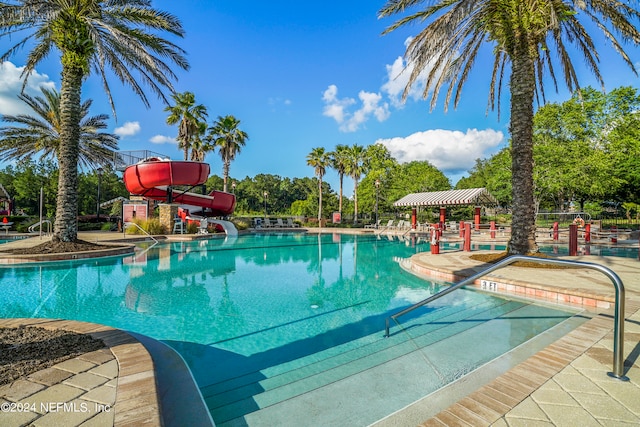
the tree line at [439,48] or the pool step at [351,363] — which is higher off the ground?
the tree line at [439,48]

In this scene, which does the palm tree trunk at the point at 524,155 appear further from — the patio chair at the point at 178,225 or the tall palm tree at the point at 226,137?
the tall palm tree at the point at 226,137

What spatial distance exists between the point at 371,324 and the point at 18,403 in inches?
162

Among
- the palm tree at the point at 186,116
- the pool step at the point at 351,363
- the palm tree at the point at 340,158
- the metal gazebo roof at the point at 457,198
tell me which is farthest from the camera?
the palm tree at the point at 340,158

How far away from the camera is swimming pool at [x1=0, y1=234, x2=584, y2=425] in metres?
3.04

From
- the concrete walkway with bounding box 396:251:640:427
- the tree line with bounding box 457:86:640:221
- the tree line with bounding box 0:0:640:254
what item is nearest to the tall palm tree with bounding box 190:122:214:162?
the tree line with bounding box 0:0:640:254

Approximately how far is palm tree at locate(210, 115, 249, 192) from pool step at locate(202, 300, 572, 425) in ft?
86.3

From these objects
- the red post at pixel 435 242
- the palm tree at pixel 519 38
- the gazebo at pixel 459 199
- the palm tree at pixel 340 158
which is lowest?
the red post at pixel 435 242

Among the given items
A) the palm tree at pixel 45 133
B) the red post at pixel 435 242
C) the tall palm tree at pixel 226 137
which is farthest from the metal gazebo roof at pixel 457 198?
the palm tree at pixel 45 133

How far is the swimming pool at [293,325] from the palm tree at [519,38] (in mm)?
3810

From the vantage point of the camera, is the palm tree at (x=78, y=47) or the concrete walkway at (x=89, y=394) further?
the palm tree at (x=78, y=47)

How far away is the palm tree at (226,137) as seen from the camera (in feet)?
95.3

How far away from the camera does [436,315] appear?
5.57 metres

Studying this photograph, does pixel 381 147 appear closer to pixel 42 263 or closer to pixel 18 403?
pixel 42 263

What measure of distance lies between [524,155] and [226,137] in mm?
25131
